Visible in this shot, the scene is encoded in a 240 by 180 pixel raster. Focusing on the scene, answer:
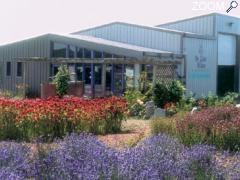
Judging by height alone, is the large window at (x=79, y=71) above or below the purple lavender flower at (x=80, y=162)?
above

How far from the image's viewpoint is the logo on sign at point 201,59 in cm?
2946

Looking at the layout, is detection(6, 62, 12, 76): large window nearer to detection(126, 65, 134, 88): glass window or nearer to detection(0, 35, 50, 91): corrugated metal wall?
detection(0, 35, 50, 91): corrugated metal wall

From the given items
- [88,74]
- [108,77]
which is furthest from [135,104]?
[88,74]

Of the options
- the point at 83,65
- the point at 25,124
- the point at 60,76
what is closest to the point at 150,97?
the point at 60,76

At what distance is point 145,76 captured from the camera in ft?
74.7

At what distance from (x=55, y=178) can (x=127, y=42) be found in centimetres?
2654

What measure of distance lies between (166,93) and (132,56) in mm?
6114

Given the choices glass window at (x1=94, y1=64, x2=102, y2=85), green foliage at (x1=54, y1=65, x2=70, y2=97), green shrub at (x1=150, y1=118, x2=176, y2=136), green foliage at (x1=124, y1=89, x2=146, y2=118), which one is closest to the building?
glass window at (x1=94, y1=64, x2=102, y2=85)

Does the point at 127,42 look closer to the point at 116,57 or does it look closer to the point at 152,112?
the point at 116,57

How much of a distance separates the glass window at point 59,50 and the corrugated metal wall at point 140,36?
4006mm

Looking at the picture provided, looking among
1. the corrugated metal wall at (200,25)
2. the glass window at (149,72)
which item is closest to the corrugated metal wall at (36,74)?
the glass window at (149,72)

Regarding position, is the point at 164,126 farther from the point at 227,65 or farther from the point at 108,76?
the point at 227,65

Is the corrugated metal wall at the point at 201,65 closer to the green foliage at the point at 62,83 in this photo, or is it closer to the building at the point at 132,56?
the building at the point at 132,56

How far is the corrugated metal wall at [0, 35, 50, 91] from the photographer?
30703 mm
